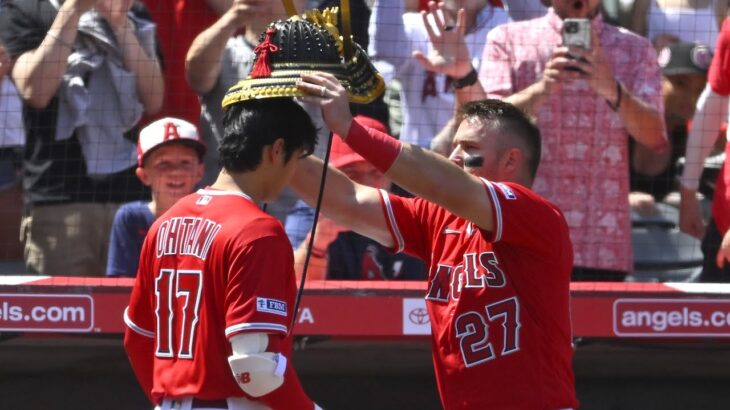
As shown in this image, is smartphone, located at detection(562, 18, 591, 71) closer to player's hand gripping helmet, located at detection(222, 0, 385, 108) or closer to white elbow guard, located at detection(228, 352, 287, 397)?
player's hand gripping helmet, located at detection(222, 0, 385, 108)

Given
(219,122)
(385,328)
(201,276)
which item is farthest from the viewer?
(219,122)

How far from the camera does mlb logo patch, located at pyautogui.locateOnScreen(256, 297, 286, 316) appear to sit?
268 centimetres

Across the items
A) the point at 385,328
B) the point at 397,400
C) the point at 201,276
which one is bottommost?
the point at 397,400

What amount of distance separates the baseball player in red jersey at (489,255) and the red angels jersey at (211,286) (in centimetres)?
35

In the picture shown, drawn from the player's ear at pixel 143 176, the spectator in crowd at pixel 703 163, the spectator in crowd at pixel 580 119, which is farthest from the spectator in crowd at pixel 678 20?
the player's ear at pixel 143 176


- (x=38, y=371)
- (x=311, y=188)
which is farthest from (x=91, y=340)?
(x=311, y=188)

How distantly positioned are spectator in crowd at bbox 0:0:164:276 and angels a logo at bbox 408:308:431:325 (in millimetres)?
1517

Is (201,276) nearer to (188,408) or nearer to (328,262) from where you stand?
(188,408)

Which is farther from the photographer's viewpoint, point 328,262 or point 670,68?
point 670,68

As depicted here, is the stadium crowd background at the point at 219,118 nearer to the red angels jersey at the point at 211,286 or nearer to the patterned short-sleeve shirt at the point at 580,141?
the patterned short-sleeve shirt at the point at 580,141

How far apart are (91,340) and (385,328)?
132cm

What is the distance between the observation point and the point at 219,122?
569 cm

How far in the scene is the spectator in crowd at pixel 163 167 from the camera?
17.5 feet

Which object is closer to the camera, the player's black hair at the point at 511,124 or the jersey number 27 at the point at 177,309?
the jersey number 27 at the point at 177,309
